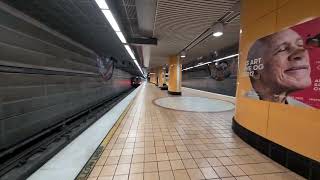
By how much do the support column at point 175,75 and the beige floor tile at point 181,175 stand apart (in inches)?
405

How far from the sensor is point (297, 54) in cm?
224

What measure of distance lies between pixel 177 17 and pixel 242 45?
78.6 inches

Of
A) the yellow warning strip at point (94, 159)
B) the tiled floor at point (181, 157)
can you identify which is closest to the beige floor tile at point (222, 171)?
the tiled floor at point (181, 157)

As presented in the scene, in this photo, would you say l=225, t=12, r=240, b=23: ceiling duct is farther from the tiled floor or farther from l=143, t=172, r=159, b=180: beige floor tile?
l=143, t=172, r=159, b=180: beige floor tile

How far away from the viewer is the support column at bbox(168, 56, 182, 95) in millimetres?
12172

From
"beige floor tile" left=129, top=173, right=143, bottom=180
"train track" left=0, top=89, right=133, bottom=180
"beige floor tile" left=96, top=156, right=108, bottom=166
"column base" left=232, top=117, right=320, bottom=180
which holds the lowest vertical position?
"beige floor tile" left=129, top=173, right=143, bottom=180

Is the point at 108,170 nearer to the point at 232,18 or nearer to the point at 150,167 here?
the point at 150,167

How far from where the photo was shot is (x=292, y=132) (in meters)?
2.31

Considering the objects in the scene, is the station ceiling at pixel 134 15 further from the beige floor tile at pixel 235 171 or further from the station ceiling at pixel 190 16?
the beige floor tile at pixel 235 171

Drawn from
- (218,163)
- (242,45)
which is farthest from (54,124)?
(242,45)

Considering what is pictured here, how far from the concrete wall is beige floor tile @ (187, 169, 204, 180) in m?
3.09

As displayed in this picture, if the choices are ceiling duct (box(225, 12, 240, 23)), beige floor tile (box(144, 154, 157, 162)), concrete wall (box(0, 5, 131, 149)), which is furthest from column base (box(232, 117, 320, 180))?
concrete wall (box(0, 5, 131, 149))

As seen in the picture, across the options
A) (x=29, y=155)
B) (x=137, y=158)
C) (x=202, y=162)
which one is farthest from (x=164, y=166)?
(x=29, y=155)

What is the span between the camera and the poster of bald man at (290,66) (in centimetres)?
204
